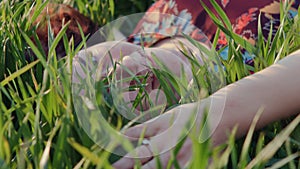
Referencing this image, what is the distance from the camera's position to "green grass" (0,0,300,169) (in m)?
0.71

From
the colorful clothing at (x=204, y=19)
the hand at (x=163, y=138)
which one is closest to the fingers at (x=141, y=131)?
the hand at (x=163, y=138)

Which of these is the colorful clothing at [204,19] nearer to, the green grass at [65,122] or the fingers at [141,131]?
the green grass at [65,122]

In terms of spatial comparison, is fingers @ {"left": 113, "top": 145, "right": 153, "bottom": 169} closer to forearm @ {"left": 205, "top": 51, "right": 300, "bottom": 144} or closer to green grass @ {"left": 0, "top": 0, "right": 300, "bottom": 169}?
green grass @ {"left": 0, "top": 0, "right": 300, "bottom": 169}

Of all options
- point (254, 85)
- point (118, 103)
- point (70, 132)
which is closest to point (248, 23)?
point (254, 85)

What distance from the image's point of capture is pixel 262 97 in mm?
1001

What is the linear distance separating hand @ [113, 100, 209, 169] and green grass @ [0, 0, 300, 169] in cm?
4

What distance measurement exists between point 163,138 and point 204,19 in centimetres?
90

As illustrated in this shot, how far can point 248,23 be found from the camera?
1568mm

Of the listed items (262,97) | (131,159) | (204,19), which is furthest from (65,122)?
(204,19)

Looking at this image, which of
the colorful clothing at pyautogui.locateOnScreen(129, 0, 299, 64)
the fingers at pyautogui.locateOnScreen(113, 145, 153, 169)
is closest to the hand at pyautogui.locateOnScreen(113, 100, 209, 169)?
the fingers at pyautogui.locateOnScreen(113, 145, 153, 169)

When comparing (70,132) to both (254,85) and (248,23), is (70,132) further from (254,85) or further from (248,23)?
(248,23)

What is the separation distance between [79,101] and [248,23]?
791 millimetres

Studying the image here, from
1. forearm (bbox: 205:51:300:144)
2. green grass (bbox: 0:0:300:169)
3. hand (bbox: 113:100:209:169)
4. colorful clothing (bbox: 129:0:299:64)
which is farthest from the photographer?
colorful clothing (bbox: 129:0:299:64)

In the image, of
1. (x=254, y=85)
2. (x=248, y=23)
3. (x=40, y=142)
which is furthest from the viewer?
(x=248, y=23)
